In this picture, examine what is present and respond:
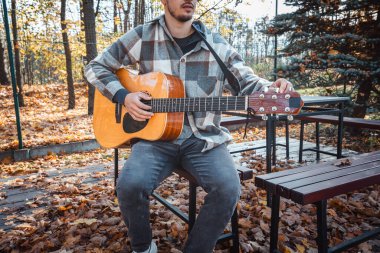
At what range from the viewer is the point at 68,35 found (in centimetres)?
980

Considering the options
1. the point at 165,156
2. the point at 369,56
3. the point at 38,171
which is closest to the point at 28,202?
the point at 38,171

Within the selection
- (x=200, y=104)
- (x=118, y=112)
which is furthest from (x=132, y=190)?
(x=118, y=112)

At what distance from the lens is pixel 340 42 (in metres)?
5.57

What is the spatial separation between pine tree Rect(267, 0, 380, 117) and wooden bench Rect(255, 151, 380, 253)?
3482mm

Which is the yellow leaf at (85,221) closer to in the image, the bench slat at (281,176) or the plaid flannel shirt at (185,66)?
the plaid flannel shirt at (185,66)

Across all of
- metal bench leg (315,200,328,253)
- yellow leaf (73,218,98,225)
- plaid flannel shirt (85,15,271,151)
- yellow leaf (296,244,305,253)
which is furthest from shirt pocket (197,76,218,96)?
yellow leaf (73,218,98,225)

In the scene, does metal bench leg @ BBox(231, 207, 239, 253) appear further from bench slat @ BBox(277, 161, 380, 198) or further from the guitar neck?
the guitar neck

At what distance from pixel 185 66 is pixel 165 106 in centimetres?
39

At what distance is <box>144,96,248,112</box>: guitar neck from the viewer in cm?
194

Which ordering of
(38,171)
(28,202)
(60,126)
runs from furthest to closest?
(60,126)
(38,171)
(28,202)

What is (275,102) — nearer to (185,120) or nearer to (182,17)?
(185,120)

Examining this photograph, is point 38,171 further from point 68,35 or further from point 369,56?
point 68,35

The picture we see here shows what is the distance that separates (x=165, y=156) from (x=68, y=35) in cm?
918

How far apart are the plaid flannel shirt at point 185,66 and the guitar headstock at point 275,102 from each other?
0.90 feet
